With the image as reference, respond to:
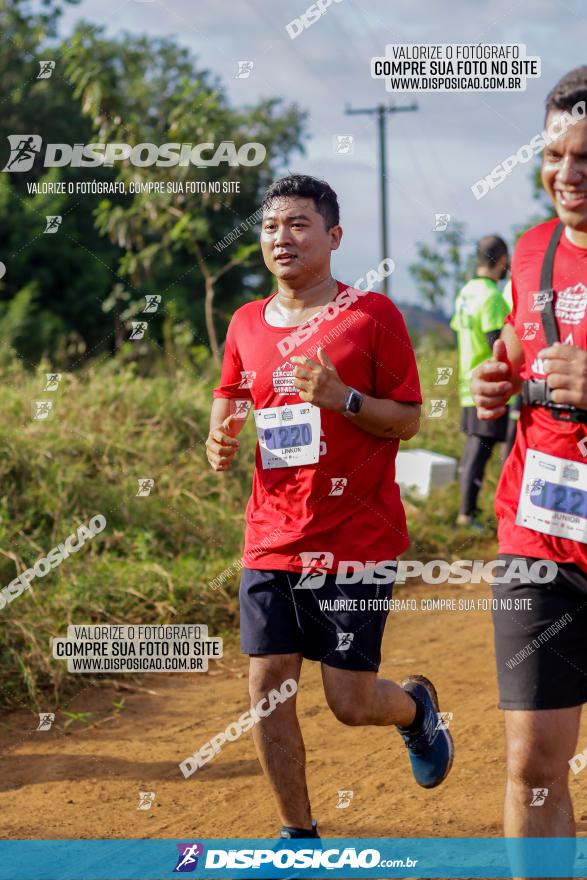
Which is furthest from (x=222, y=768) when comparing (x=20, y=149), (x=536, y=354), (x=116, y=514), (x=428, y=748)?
(x=20, y=149)

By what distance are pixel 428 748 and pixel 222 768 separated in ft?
3.30

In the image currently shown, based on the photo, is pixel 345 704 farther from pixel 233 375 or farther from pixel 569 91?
pixel 569 91

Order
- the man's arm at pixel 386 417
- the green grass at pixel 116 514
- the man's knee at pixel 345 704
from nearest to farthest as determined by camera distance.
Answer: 1. the man's arm at pixel 386 417
2. the man's knee at pixel 345 704
3. the green grass at pixel 116 514

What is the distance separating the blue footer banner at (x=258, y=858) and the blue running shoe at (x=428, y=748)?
0.31 metres

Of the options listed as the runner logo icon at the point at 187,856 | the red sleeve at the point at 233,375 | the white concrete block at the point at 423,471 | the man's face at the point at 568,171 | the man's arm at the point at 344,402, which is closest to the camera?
the man's face at the point at 568,171

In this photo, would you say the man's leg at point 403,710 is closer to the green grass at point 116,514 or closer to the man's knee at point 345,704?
the man's knee at point 345,704

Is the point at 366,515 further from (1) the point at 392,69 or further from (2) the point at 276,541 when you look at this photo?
(1) the point at 392,69

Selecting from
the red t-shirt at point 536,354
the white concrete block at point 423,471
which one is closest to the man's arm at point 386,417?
the red t-shirt at point 536,354

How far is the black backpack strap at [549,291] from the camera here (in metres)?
2.79

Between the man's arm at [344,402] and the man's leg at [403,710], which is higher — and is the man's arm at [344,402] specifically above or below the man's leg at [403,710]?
above

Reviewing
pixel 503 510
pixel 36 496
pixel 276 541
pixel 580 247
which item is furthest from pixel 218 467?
pixel 36 496

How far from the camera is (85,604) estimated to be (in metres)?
6.16

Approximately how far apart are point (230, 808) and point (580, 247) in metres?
2.53

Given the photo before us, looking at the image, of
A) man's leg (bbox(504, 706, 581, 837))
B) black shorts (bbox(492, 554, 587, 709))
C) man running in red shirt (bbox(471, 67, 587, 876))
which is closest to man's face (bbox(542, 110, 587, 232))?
man running in red shirt (bbox(471, 67, 587, 876))
